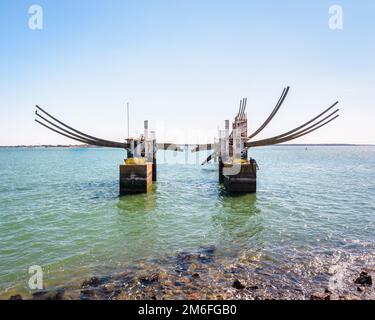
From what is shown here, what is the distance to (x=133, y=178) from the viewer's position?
1986 cm

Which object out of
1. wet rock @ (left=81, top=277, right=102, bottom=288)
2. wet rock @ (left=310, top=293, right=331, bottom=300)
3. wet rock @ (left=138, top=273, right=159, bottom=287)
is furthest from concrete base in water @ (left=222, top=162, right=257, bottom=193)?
wet rock @ (left=81, top=277, right=102, bottom=288)

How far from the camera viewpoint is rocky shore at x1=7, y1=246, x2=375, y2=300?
22.2ft

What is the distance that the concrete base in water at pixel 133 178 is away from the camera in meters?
19.6

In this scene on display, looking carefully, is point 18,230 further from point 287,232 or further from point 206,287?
point 287,232

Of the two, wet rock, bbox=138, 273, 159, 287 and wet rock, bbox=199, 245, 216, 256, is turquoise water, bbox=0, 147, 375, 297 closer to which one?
wet rock, bbox=199, 245, 216, 256

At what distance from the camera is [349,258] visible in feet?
30.4

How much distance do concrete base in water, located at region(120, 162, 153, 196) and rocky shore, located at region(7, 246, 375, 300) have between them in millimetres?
11239

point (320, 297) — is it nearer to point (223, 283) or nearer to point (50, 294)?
point (223, 283)

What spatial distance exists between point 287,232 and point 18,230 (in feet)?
38.0

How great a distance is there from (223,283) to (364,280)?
3608 mm

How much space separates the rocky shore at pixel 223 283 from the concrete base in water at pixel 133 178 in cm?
1124

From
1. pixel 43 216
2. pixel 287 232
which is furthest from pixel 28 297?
pixel 287 232

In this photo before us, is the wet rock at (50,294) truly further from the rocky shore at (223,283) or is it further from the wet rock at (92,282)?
the wet rock at (92,282)

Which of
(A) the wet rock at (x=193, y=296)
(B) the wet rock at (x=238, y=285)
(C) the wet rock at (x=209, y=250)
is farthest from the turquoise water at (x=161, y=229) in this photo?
(A) the wet rock at (x=193, y=296)
